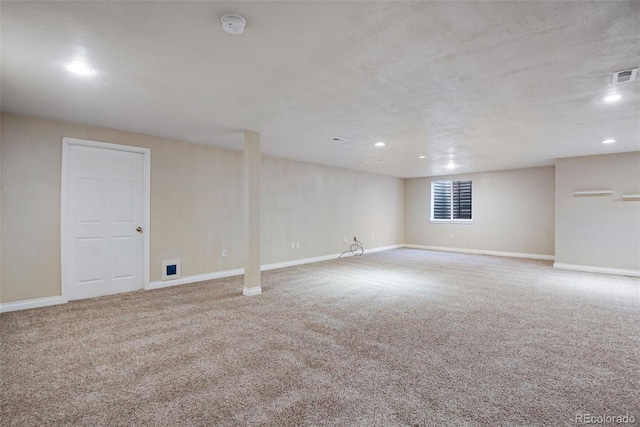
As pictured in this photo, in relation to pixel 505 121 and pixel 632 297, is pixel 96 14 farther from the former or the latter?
pixel 632 297

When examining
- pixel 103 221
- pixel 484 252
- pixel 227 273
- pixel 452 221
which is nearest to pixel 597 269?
pixel 484 252

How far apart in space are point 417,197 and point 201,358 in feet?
29.2

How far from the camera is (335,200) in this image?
800 centimetres

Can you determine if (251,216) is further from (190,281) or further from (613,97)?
(613,97)

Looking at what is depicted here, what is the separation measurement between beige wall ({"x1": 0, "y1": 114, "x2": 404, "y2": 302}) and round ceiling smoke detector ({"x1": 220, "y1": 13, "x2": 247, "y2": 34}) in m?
3.41

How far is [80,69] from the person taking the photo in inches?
102

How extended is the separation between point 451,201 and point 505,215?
64.4 inches

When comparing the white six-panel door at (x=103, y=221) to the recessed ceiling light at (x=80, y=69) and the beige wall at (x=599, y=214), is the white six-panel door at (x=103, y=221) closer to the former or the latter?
the recessed ceiling light at (x=80, y=69)

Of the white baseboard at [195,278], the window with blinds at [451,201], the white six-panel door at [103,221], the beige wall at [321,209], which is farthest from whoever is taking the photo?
the window with blinds at [451,201]

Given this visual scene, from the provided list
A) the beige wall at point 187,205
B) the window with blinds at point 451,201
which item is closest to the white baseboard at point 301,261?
the beige wall at point 187,205

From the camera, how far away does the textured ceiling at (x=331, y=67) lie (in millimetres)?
1859

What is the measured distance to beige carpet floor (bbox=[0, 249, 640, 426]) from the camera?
6.03ft

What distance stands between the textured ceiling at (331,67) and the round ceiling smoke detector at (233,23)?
0.04m

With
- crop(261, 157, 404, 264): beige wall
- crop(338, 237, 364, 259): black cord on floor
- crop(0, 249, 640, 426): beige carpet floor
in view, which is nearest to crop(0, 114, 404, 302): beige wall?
crop(261, 157, 404, 264): beige wall
